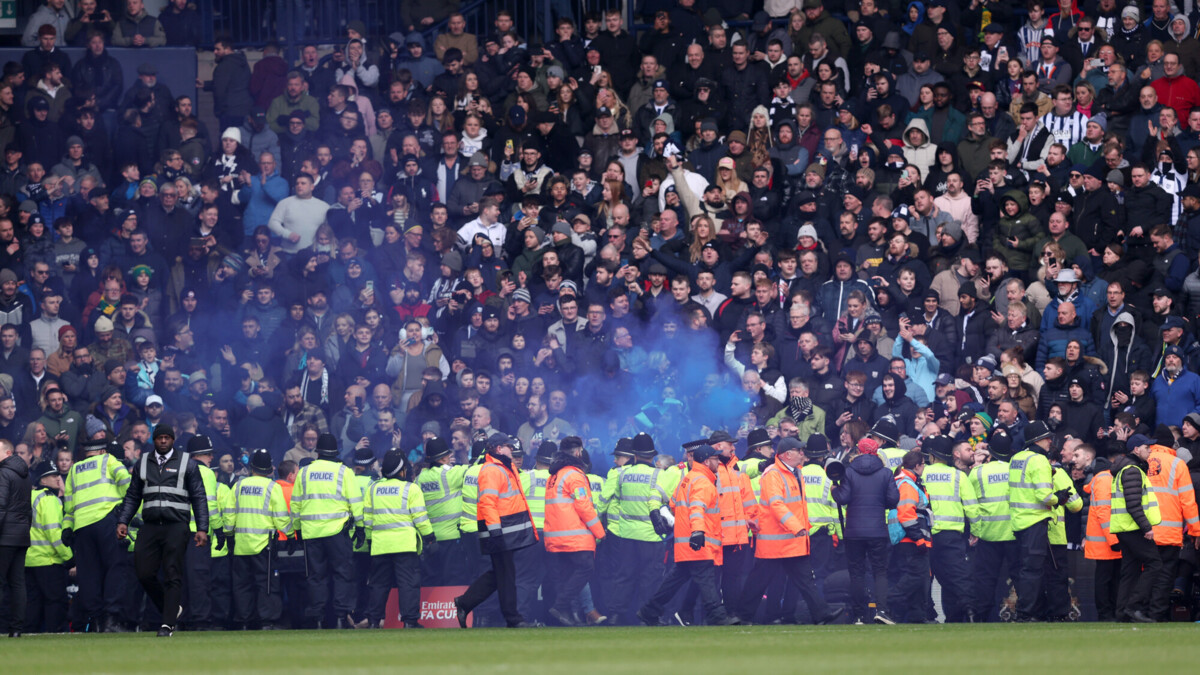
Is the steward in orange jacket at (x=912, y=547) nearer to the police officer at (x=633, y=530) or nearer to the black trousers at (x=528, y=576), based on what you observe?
the police officer at (x=633, y=530)

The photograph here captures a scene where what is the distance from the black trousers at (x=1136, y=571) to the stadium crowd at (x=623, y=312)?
0.03 metres

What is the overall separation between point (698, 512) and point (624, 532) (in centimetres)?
125

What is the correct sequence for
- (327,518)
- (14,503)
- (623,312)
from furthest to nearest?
(623,312) → (327,518) → (14,503)

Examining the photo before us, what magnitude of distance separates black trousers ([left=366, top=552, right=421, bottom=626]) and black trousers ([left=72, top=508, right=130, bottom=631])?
232 centimetres

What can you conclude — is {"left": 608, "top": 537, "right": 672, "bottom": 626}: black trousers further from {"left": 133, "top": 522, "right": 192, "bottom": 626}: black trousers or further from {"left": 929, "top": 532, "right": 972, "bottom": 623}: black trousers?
{"left": 133, "top": 522, "right": 192, "bottom": 626}: black trousers

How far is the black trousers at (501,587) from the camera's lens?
49.0 feet

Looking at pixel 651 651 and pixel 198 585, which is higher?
pixel 198 585

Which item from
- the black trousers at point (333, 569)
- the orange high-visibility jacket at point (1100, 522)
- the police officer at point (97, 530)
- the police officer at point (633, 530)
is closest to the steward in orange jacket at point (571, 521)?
the police officer at point (633, 530)

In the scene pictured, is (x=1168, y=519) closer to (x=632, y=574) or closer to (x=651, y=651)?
Result: (x=632, y=574)

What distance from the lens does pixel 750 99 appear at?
20594 millimetres

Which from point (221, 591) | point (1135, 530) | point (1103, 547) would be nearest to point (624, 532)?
point (221, 591)

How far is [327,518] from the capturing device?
51.7 ft

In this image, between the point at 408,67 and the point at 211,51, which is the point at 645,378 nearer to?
the point at 408,67

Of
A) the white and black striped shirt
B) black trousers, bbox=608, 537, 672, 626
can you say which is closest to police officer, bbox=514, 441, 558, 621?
black trousers, bbox=608, 537, 672, 626
